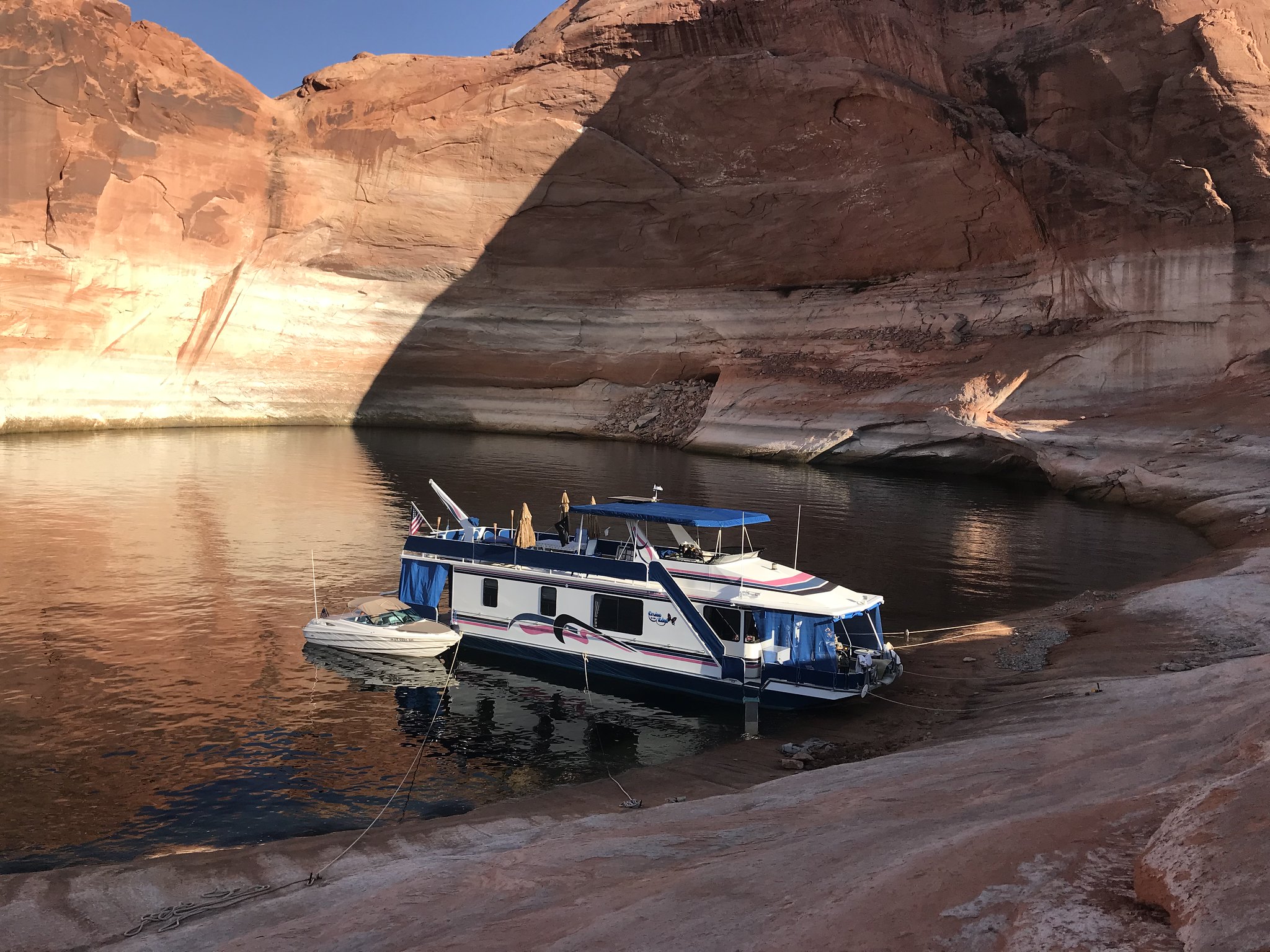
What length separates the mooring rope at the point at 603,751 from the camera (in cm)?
1283

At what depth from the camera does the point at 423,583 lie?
69.9 ft

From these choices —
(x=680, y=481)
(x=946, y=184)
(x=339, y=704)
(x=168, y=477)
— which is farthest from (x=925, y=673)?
(x=946, y=184)

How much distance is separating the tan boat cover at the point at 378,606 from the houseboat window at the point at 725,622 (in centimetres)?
722

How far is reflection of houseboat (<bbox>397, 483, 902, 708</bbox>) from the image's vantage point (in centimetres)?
1716

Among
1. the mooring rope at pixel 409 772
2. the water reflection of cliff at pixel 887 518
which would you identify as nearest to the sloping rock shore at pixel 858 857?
the mooring rope at pixel 409 772

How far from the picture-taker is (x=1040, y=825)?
6945 mm

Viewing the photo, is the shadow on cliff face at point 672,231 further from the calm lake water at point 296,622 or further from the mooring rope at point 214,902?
the mooring rope at point 214,902

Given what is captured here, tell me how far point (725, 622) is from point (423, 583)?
738cm

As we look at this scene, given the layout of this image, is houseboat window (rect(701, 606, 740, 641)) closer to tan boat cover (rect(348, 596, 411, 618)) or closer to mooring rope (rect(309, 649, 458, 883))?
mooring rope (rect(309, 649, 458, 883))

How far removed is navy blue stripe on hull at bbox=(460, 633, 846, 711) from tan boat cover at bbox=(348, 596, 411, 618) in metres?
1.71

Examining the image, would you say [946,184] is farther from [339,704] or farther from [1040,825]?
[1040,825]

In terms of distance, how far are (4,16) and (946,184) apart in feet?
189

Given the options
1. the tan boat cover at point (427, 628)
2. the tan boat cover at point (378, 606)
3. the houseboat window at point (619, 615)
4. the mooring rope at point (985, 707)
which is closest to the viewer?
the mooring rope at point (985, 707)

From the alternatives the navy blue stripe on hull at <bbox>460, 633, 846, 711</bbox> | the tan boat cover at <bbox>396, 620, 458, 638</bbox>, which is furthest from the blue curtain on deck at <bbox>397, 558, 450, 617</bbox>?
the navy blue stripe on hull at <bbox>460, 633, 846, 711</bbox>
